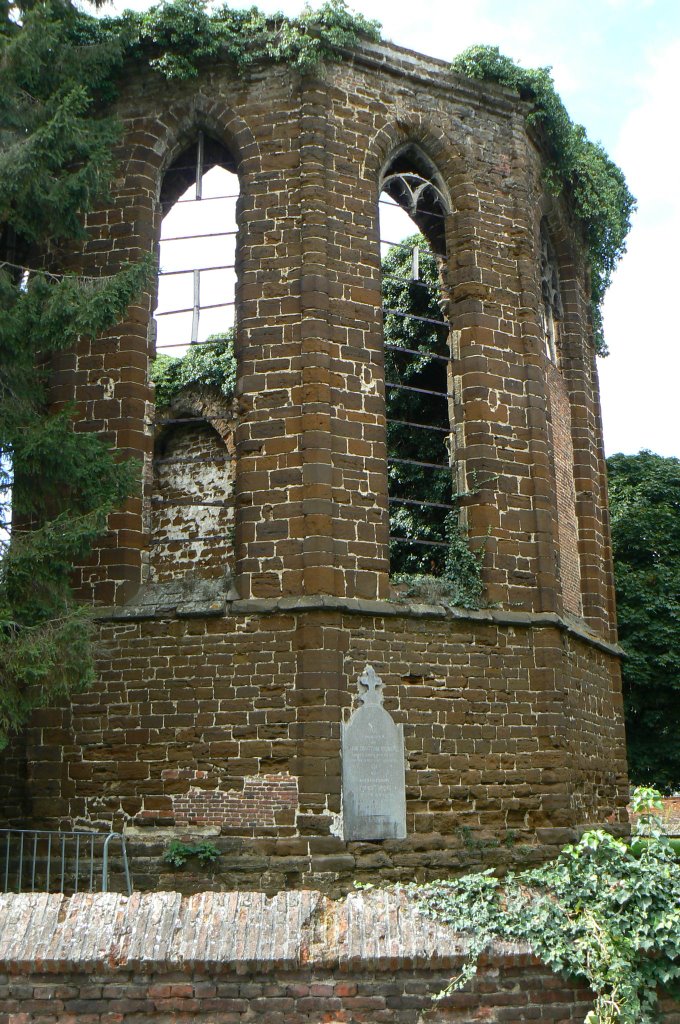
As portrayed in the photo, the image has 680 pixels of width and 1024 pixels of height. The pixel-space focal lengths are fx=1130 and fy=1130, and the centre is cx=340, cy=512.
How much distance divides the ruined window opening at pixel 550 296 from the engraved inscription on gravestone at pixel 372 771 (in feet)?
18.9

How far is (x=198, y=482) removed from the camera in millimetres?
16562

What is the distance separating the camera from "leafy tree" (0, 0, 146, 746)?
9.66m

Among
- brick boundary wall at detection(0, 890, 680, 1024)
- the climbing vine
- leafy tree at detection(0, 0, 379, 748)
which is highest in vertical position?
the climbing vine

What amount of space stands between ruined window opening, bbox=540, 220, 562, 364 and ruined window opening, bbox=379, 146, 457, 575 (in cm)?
141

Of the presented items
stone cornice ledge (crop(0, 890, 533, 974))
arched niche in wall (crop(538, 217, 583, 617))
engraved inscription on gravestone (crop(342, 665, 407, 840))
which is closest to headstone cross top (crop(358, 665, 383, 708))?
engraved inscription on gravestone (crop(342, 665, 407, 840))

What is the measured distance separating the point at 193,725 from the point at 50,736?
157cm

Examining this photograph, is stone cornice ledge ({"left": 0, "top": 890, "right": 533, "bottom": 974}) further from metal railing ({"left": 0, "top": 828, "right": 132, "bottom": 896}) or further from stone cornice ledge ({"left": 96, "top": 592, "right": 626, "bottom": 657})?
stone cornice ledge ({"left": 96, "top": 592, "right": 626, "bottom": 657})

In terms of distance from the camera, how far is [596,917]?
7434 mm

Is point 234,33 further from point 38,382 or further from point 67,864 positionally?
point 67,864

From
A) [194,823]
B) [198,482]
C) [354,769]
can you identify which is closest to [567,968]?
[354,769]

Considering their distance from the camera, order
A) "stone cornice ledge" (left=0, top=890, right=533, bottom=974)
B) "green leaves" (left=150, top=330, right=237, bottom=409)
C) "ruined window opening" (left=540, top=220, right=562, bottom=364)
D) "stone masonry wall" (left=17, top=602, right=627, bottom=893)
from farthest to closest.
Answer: "green leaves" (left=150, top=330, right=237, bottom=409) < "ruined window opening" (left=540, top=220, right=562, bottom=364) < "stone masonry wall" (left=17, top=602, right=627, bottom=893) < "stone cornice ledge" (left=0, top=890, right=533, bottom=974)

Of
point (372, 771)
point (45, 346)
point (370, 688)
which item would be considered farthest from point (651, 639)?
point (45, 346)

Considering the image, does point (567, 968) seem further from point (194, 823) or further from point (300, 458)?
point (300, 458)

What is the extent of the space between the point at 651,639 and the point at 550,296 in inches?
331
